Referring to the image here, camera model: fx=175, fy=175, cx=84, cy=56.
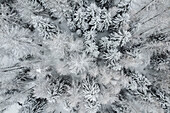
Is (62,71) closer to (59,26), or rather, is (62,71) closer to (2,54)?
(59,26)

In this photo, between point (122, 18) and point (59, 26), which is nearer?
point (122, 18)

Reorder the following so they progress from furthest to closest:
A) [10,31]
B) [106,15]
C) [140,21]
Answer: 1. [140,21]
2. [106,15]
3. [10,31]

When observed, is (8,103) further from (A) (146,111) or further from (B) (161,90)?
(B) (161,90)

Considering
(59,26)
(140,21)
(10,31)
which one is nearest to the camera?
(10,31)

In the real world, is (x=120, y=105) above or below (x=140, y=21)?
below

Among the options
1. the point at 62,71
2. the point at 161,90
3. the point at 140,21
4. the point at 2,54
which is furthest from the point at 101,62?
the point at 2,54

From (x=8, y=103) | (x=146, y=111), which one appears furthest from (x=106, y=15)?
(x=8, y=103)

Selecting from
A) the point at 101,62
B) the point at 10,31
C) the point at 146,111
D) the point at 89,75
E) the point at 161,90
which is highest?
the point at 10,31
